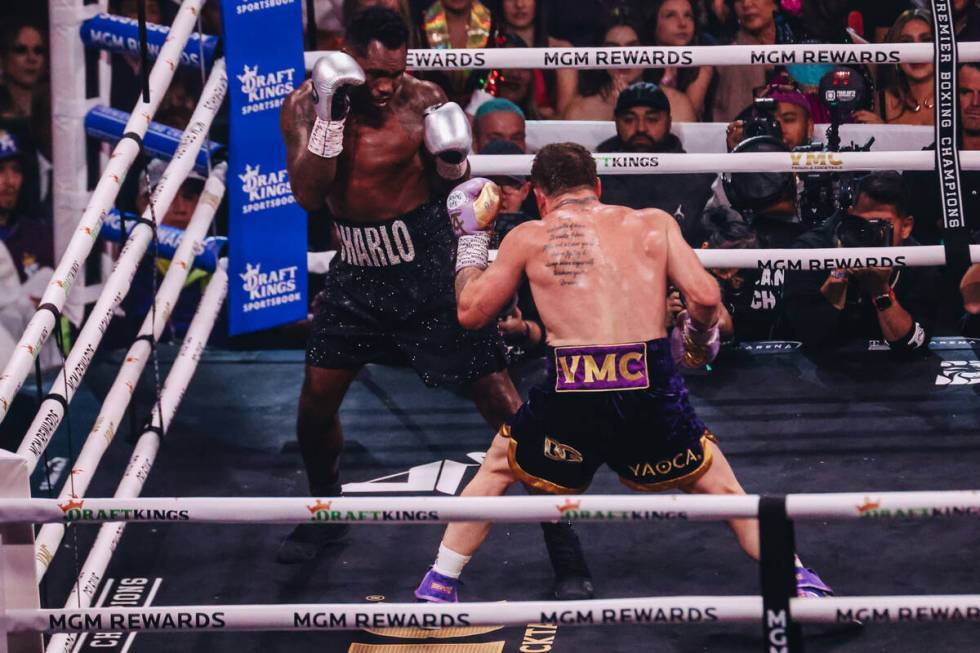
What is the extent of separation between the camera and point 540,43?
20.4 feet

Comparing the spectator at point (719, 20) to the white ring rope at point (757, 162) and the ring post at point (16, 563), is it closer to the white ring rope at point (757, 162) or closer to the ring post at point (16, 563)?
the white ring rope at point (757, 162)

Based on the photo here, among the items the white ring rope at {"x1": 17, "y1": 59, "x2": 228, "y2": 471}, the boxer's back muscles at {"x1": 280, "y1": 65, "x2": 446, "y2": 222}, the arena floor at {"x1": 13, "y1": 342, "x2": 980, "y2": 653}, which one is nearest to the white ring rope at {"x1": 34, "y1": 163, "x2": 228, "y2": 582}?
the white ring rope at {"x1": 17, "y1": 59, "x2": 228, "y2": 471}

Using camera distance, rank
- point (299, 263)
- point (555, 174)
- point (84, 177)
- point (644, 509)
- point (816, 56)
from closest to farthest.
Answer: point (644, 509) < point (555, 174) < point (816, 56) < point (299, 263) < point (84, 177)

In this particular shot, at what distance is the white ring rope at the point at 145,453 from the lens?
375 centimetres

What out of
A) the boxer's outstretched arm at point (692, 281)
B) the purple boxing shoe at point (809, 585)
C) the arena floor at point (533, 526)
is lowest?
the arena floor at point (533, 526)

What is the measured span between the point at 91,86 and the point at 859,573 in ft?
11.1

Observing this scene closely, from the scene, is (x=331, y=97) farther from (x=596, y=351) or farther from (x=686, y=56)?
(x=686, y=56)

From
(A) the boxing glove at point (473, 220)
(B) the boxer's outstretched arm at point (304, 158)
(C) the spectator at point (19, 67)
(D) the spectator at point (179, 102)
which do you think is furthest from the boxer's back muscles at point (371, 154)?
(C) the spectator at point (19, 67)

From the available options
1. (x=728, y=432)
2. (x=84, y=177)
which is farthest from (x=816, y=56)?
(x=84, y=177)

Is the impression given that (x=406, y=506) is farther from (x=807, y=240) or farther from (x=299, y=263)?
(x=807, y=240)

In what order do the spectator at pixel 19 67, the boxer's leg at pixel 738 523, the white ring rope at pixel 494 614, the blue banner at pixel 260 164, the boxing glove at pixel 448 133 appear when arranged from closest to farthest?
1. the white ring rope at pixel 494 614
2. the boxer's leg at pixel 738 523
3. the boxing glove at pixel 448 133
4. the blue banner at pixel 260 164
5. the spectator at pixel 19 67

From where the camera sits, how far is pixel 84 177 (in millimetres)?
5406

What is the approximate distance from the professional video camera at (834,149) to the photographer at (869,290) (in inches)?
2.4

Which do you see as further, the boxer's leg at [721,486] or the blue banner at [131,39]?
the blue banner at [131,39]
